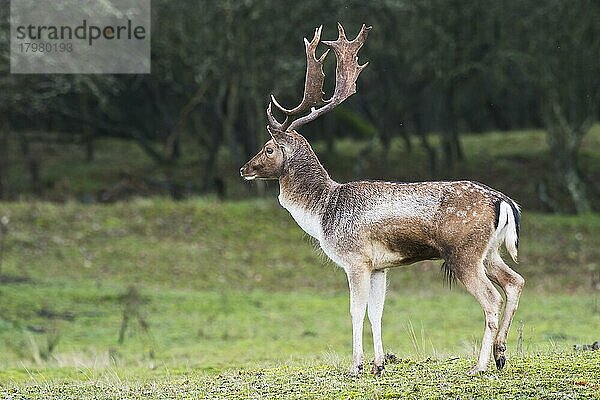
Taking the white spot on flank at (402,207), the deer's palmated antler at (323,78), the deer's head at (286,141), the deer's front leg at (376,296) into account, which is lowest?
the deer's front leg at (376,296)

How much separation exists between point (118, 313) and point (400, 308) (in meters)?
4.77

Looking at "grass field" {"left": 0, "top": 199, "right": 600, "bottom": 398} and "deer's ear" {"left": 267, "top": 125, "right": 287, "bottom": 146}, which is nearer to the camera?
"grass field" {"left": 0, "top": 199, "right": 600, "bottom": 398}

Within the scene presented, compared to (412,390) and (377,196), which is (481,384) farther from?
(377,196)

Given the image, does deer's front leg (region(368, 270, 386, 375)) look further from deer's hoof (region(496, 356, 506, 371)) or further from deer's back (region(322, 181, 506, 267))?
deer's hoof (region(496, 356, 506, 371))

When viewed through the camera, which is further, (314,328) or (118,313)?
(118,313)

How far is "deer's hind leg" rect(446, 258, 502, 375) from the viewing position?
7.98 m

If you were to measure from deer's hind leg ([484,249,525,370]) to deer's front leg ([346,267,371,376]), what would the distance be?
96cm

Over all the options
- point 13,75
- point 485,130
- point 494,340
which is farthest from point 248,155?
point 494,340

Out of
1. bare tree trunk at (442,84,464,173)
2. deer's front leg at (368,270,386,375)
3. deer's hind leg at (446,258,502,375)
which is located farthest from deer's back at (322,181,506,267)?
bare tree trunk at (442,84,464,173)

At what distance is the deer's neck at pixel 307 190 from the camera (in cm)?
875

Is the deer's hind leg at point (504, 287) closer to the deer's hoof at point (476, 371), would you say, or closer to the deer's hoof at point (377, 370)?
the deer's hoof at point (476, 371)

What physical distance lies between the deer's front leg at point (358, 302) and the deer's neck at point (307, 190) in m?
0.53

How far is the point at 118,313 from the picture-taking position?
1775cm

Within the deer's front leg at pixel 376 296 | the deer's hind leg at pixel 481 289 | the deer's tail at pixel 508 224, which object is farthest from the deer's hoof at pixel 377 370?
the deer's tail at pixel 508 224
